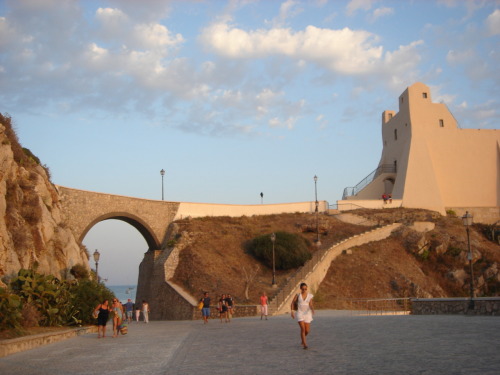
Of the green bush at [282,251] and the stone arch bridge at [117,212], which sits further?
the green bush at [282,251]

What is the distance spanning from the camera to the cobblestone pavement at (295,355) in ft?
27.1

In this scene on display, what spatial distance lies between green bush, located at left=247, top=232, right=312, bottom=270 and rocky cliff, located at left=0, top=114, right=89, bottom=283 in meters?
12.2

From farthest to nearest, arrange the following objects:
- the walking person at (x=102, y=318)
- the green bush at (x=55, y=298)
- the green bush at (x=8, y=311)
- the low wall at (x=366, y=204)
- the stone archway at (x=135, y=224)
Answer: the low wall at (x=366, y=204) < the stone archway at (x=135, y=224) < the green bush at (x=55, y=298) < the walking person at (x=102, y=318) < the green bush at (x=8, y=311)

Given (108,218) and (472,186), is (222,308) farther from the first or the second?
(472,186)

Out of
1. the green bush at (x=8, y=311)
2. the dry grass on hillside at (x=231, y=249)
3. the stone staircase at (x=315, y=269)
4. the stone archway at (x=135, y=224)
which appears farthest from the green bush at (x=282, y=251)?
the green bush at (x=8, y=311)

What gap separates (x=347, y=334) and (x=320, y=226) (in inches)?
1195

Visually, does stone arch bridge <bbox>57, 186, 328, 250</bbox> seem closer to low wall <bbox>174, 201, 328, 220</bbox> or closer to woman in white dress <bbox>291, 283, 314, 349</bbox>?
low wall <bbox>174, 201, 328, 220</bbox>

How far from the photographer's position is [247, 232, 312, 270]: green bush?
36750mm

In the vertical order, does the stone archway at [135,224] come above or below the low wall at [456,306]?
above

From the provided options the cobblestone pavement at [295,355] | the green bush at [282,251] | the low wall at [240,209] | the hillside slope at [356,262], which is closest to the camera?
the cobblestone pavement at [295,355]

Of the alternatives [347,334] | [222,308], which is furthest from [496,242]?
[347,334]

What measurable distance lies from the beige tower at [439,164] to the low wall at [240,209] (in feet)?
10.7

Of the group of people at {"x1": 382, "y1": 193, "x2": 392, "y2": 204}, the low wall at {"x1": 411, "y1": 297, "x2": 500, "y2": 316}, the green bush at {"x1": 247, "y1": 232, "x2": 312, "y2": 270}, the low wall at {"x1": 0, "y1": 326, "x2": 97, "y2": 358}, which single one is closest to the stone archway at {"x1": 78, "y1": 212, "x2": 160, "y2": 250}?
the green bush at {"x1": 247, "y1": 232, "x2": 312, "y2": 270}

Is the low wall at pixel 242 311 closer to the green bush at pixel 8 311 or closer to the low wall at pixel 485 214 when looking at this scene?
the green bush at pixel 8 311
